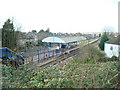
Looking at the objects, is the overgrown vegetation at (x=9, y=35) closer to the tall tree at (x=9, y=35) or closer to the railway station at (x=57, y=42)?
the tall tree at (x=9, y=35)

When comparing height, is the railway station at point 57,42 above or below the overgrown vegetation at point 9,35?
below

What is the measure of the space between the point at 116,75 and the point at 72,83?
1030 millimetres

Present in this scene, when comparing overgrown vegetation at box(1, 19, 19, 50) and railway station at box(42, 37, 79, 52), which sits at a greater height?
overgrown vegetation at box(1, 19, 19, 50)

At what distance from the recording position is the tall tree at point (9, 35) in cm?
1275

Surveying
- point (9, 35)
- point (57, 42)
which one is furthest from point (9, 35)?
point (57, 42)

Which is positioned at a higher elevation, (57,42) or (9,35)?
(9,35)

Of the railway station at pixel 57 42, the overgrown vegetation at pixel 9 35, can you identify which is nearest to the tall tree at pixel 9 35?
the overgrown vegetation at pixel 9 35

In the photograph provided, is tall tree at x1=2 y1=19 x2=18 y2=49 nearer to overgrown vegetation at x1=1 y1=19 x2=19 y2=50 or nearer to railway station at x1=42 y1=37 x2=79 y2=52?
overgrown vegetation at x1=1 y1=19 x2=19 y2=50

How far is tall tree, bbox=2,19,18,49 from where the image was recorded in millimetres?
12754

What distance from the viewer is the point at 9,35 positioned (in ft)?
43.2

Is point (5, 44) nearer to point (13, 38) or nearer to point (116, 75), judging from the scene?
point (13, 38)

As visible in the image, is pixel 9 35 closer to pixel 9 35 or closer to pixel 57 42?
pixel 9 35

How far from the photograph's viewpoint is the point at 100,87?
2.27 meters

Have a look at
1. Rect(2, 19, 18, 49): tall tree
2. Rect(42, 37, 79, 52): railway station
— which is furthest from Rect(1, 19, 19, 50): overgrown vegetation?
Rect(42, 37, 79, 52): railway station
